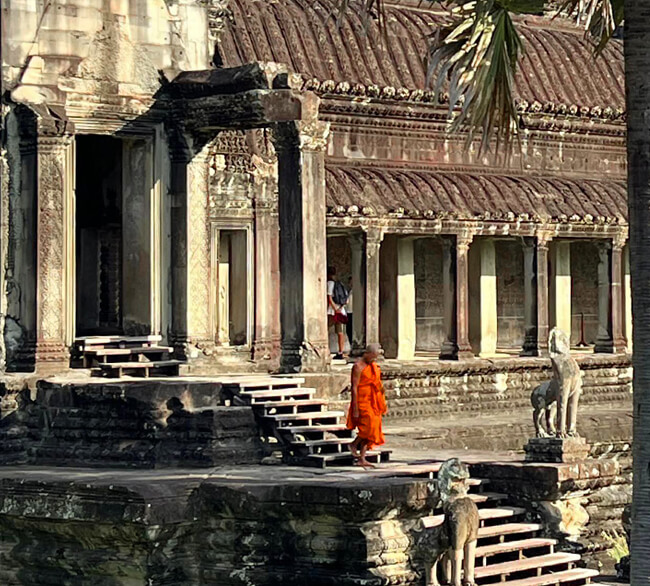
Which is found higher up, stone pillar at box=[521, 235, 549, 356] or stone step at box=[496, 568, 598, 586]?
stone pillar at box=[521, 235, 549, 356]

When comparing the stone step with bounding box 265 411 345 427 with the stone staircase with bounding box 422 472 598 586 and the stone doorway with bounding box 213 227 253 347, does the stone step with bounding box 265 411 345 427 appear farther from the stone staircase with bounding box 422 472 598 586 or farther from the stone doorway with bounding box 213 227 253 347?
the stone doorway with bounding box 213 227 253 347

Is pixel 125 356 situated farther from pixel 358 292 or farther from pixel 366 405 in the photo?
pixel 358 292

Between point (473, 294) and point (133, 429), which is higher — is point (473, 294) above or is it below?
above

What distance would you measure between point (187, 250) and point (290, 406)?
3286 millimetres

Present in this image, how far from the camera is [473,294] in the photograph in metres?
29.3

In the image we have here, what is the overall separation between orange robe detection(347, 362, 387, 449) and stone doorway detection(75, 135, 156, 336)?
445cm

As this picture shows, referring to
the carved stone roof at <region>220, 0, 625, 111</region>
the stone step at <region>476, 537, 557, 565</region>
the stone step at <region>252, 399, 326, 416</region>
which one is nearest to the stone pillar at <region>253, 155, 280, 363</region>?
the carved stone roof at <region>220, 0, 625, 111</region>

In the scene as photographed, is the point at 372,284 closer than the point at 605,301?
Yes

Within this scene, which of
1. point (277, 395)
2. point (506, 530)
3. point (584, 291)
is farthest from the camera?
point (584, 291)

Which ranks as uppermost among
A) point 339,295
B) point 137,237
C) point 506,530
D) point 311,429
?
point 137,237

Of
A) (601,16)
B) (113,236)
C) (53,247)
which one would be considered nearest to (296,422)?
(53,247)

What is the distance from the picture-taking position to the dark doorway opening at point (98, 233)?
23.0 meters

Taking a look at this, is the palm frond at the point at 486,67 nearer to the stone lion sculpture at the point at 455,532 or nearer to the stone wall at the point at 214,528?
the stone lion sculpture at the point at 455,532

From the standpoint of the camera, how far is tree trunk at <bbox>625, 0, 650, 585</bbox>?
508 inches
